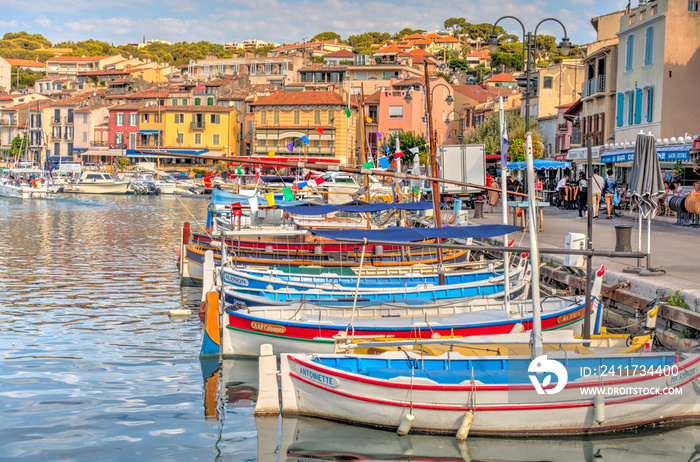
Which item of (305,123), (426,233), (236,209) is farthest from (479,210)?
(305,123)

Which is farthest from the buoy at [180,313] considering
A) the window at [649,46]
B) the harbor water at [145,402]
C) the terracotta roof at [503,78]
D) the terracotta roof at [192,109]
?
the terracotta roof at [503,78]

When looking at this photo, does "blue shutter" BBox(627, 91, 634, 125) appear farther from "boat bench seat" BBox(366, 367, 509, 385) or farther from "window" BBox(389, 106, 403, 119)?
"window" BBox(389, 106, 403, 119)

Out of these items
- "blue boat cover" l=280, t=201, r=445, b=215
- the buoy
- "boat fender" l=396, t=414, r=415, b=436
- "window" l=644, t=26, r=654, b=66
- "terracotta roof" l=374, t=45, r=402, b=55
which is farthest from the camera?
"terracotta roof" l=374, t=45, r=402, b=55

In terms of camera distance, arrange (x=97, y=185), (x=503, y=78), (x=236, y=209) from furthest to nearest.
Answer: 1. (x=503, y=78)
2. (x=97, y=185)
3. (x=236, y=209)

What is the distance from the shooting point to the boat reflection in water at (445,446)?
11219 millimetres

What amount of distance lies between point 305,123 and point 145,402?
83.5 meters

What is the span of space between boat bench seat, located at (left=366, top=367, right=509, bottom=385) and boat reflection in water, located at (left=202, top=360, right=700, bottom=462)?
2.59 feet

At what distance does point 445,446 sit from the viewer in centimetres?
1137

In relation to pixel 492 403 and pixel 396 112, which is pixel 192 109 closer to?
pixel 396 112

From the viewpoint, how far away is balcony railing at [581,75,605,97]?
51375mm

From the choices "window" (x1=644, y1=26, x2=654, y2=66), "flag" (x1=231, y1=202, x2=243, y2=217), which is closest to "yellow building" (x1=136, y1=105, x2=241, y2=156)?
"window" (x1=644, y1=26, x2=654, y2=66)

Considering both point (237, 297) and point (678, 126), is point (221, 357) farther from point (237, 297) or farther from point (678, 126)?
point (678, 126)

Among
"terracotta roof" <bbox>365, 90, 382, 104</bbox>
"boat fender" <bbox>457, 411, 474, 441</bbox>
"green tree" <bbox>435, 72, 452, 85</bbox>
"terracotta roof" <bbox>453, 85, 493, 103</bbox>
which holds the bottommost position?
"boat fender" <bbox>457, 411, 474, 441</bbox>

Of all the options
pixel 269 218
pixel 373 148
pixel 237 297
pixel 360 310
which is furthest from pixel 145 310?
pixel 373 148
